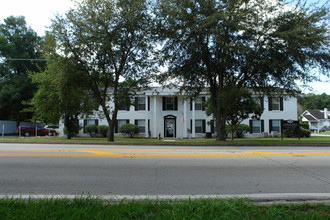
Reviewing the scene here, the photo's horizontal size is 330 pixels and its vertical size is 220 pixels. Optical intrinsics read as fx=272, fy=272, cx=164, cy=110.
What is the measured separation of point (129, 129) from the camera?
30.5m

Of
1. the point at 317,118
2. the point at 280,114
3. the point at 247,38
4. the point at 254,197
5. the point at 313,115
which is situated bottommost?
the point at 254,197

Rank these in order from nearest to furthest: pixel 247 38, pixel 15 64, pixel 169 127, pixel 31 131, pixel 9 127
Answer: pixel 247 38 → pixel 169 127 → pixel 31 131 → pixel 9 127 → pixel 15 64

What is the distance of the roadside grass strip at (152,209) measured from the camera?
401 cm

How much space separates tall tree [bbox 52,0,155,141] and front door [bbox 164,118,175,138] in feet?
37.7

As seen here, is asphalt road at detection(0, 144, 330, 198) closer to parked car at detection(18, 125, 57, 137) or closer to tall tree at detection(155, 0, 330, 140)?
tall tree at detection(155, 0, 330, 140)

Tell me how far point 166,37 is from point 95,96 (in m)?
7.53

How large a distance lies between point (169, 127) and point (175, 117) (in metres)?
1.40

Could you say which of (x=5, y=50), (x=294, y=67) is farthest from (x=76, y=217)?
(x=5, y=50)

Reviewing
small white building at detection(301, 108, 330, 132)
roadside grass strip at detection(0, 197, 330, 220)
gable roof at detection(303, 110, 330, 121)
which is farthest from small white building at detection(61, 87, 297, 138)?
gable roof at detection(303, 110, 330, 121)

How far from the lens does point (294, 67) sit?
18609 millimetres

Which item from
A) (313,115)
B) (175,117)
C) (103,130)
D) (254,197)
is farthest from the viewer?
(313,115)

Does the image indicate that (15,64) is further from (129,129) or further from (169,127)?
(169,127)

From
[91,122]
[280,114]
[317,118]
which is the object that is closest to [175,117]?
[91,122]

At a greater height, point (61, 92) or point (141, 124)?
point (61, 92)
